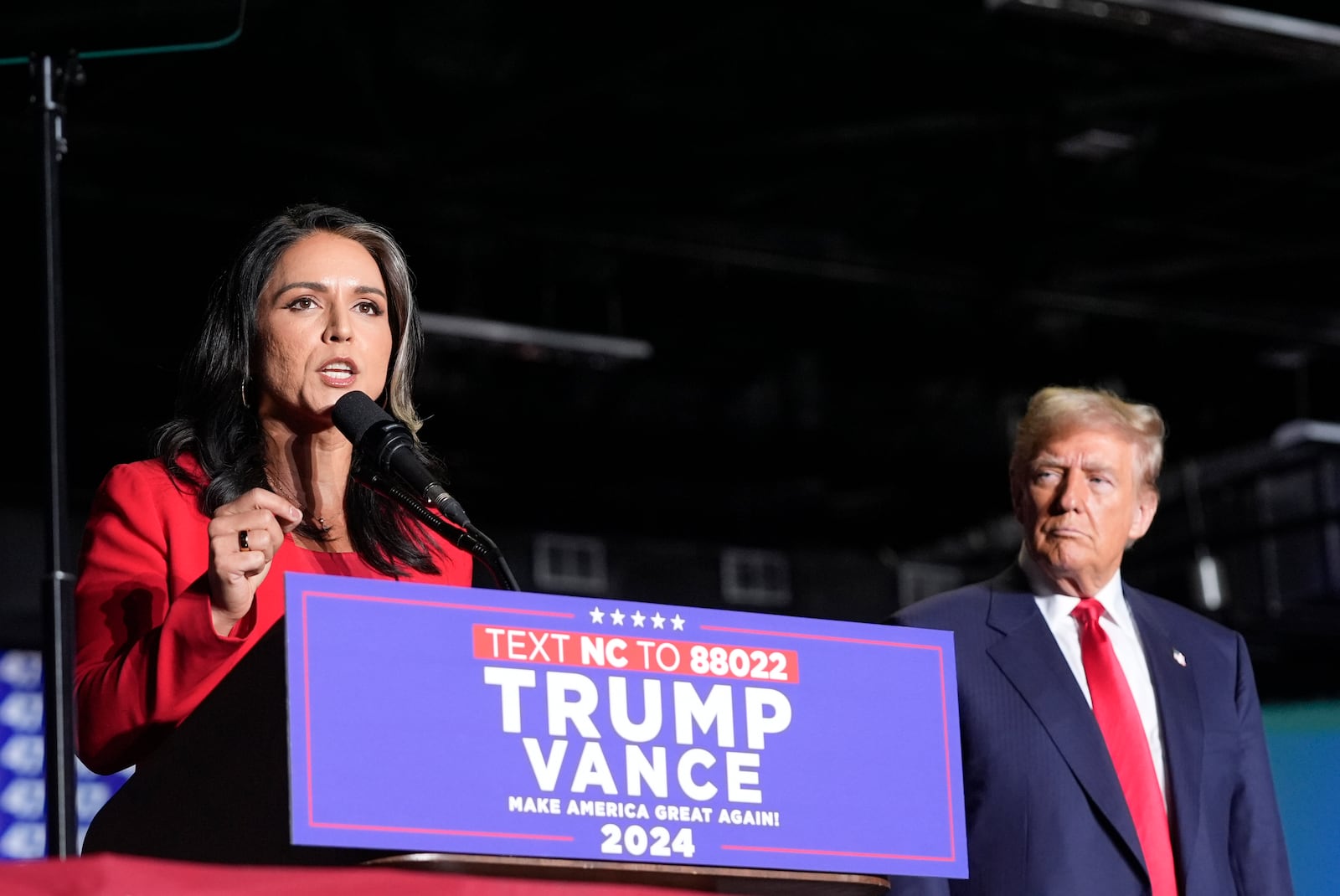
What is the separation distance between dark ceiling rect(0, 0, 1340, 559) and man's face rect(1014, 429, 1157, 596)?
2.76m

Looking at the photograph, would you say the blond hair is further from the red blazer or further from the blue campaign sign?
the blue campaign sign

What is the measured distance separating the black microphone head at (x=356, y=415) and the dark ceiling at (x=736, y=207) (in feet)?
13.1

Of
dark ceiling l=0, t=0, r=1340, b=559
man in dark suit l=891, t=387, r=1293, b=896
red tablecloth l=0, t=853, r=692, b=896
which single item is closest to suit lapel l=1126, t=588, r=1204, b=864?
man in dark suit l=891, t=387, r=1293, b=896

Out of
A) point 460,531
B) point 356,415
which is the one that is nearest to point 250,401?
point 356,415

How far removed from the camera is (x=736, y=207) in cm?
820

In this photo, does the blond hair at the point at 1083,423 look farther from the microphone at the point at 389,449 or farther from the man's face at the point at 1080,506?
the microphone at the point at 389,449

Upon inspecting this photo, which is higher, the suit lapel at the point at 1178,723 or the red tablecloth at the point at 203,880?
the suit lapel at the point at 1178,723

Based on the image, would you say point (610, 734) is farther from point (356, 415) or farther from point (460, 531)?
point (356, 415)

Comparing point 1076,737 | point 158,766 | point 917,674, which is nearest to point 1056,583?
point 1076,737

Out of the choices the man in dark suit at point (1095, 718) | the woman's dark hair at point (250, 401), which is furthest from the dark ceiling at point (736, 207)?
the woman's dark hair at point (250, 401)

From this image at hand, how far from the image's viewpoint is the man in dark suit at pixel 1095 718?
7.75ft

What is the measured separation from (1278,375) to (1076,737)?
8280mm

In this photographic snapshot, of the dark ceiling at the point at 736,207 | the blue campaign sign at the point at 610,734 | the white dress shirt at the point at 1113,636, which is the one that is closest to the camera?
the blue campaign sign at the point at 610,734

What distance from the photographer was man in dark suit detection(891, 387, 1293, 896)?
2363 mm
